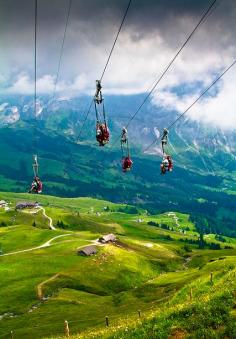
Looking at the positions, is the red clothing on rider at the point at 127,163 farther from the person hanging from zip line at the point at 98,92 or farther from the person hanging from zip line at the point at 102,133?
the person hanging from zip line at the point at 98,92

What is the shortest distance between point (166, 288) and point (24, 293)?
4547 centimetres

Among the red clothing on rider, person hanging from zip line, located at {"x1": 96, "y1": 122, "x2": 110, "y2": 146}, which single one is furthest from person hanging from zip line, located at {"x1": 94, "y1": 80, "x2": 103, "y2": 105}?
the red clothing on rider

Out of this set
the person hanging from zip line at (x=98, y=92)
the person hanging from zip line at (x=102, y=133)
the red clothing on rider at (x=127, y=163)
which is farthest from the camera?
the red clothing on rider at (x=127, y=163)

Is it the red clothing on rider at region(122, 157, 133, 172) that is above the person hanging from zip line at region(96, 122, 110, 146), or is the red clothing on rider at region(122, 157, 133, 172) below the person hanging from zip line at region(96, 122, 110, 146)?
below

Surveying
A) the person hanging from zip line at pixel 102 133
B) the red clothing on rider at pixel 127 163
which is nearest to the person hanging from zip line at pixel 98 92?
the person hanging from zip line at pixel 102 133

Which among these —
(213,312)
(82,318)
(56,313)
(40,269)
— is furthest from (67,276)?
(213,312)

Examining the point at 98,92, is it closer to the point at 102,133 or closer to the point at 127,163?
the point at 102,133

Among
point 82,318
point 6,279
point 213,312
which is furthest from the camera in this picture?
point 6,279

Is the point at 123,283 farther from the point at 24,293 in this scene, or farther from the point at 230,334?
the point at 230,334

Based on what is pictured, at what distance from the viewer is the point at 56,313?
121 meters

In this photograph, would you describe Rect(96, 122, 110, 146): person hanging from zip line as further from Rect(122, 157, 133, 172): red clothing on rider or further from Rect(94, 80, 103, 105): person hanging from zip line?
Rect(122, 157, 133, 172): red clothing on rider

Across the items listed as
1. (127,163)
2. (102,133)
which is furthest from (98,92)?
(127,163)

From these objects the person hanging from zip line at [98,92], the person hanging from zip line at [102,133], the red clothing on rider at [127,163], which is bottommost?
the red clothing on rider at [127,163]

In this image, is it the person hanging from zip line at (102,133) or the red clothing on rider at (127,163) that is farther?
the red clothing on rider at (127,163)
